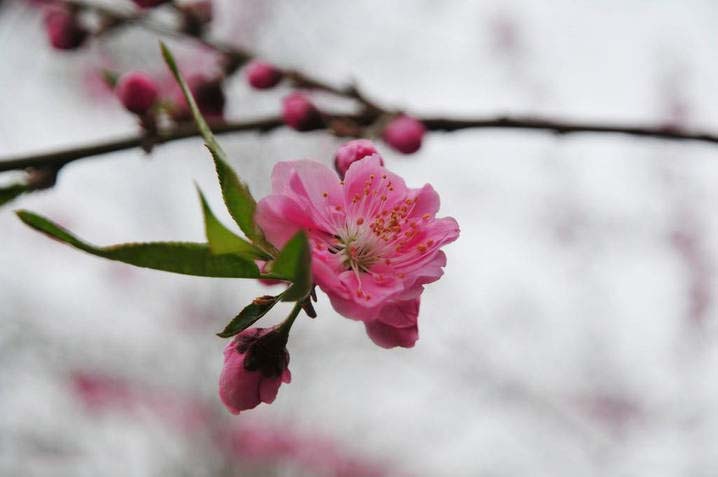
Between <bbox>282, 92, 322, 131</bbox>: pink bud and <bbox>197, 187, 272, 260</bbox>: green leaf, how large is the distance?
69 cm

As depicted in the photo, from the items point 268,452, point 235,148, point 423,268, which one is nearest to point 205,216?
point 423,268

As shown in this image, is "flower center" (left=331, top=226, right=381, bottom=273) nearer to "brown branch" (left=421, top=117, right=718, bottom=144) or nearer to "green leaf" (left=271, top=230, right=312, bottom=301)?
"green leaf" (left=271, top=230, right=312, bottom=301)

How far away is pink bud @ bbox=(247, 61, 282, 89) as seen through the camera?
136 cm

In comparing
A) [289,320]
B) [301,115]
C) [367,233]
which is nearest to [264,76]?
[301,115]

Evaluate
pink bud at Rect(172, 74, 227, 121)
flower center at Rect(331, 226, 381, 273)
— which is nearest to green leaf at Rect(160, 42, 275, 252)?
flower center at Rect(331, 226, 381, 273)

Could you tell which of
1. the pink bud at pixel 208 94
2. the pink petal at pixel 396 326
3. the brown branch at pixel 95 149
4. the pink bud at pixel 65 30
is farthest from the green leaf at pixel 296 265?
the pink bud at pixel 65 30

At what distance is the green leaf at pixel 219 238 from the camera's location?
44 centimetres

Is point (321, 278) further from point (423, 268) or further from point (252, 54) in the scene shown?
point (252, 54)

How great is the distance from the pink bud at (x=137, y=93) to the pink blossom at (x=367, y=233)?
490 mm

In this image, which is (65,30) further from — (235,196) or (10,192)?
(235,196)

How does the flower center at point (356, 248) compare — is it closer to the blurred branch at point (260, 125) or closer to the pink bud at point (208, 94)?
the blurred branch at point (260, 125)

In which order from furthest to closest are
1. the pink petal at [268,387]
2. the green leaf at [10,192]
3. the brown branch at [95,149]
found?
the brown branch at [95,149]
the pink petal at [268,387]
the green leaf at [10,192]

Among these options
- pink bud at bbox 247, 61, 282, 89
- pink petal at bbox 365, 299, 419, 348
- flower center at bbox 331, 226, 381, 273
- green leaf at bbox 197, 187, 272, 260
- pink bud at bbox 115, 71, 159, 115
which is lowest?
green leaf at bbox 197, 187, 272, 260

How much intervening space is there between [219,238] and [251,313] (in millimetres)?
142
